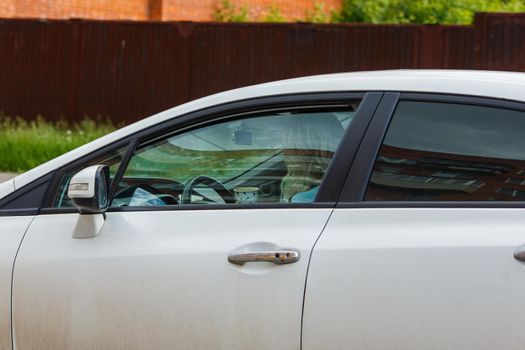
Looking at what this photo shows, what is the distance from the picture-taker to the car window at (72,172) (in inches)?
150

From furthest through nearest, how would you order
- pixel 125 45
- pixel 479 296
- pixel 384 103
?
1. pixel 125 45
2. pixel 384 103
3. pixel 479 296

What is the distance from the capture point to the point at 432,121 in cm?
339

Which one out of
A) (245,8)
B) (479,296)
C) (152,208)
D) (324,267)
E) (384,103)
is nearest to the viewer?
(479,296)

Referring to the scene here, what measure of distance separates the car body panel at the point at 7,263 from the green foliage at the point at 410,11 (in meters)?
17.3

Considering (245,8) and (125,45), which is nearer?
(125,45)

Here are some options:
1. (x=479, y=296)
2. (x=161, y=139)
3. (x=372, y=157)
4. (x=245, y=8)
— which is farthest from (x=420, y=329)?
(x=245, y=8)

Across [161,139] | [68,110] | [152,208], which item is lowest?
[68,110]

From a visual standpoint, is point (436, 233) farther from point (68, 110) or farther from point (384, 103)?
point (68, 110)

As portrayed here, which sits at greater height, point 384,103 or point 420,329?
point 384,103

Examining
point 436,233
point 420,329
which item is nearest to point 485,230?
point 436,233

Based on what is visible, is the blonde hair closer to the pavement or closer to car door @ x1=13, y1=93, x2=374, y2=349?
car door @ x1=13, y1=93, x2=374, y2=349

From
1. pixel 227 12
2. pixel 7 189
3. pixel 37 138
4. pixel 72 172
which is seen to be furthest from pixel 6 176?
pixel 227 12

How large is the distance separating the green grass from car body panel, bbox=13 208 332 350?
977 cm

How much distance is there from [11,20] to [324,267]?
13896 mm
